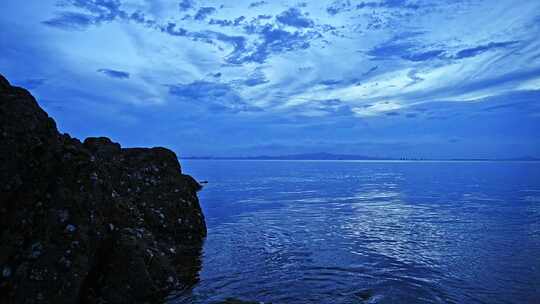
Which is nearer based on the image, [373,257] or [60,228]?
[60,228]

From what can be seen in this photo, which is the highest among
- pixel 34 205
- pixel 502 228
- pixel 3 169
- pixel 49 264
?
pixel 3 169

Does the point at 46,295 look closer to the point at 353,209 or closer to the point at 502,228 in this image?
the point at 502,228

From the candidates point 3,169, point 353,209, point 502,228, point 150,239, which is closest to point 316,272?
point 150,239

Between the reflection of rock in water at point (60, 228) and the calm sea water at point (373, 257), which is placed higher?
the reflection of rock in water at point (60, 228)

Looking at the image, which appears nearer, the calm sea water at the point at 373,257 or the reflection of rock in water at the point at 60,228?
the reflection of rock in water at the point at 60,228

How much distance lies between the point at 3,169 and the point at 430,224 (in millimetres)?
26316

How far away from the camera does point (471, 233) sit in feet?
73.7

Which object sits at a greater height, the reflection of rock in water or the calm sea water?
the reflection of rock in water

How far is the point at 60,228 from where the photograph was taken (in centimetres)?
1013

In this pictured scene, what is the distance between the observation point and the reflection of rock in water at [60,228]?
936 centimetres

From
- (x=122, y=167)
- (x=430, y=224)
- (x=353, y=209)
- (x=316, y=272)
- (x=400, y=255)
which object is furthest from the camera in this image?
(x=353, y=209)

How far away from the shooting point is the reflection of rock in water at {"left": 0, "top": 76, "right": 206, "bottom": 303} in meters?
9.36

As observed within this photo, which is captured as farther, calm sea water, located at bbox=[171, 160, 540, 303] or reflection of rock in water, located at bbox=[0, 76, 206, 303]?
calm sea water, located at bbox=[171, 160, 540, 303]

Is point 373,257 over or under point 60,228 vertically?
under
